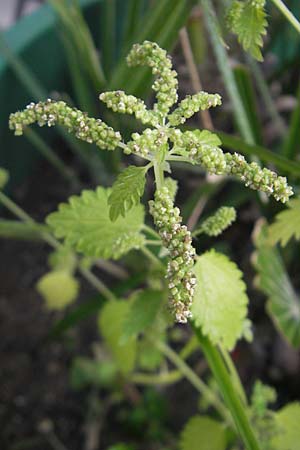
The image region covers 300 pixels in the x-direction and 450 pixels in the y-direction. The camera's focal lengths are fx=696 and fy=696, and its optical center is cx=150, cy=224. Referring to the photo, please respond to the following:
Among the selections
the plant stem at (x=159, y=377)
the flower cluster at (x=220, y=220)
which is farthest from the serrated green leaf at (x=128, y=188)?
the plant stem at (x=159, y=377)

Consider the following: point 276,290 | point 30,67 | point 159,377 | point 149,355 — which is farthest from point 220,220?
point 30,67

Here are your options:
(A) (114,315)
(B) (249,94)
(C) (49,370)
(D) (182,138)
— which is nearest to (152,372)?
(C) (49,370)

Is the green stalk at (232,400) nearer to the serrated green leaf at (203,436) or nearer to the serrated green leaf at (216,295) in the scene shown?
the serrated green leaf at (216,295)

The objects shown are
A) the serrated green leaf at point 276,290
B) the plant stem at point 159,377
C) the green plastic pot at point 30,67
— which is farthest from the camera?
the green plastic pot at point 30,67

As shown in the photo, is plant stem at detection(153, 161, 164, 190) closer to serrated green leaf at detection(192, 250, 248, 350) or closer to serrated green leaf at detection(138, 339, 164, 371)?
serrated green leaf at detection(192, 250, 248, 350)

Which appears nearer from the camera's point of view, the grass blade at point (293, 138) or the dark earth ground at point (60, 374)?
the grass blade at point (293, 138)

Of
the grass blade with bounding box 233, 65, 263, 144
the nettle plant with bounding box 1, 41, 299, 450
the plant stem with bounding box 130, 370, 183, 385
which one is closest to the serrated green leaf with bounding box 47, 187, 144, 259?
the nettle plant with bounding box 1, 41, 299, 450
